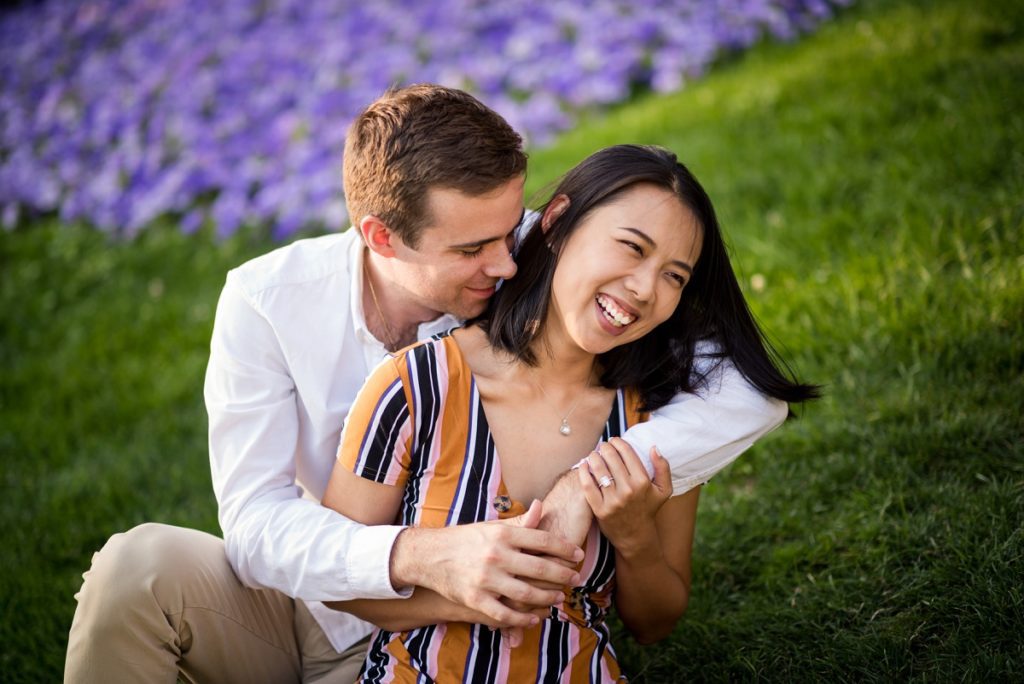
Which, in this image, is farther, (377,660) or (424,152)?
(424,152)

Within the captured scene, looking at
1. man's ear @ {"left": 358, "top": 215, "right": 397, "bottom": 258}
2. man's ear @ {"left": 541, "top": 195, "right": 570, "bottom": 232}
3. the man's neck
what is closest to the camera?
man's ear @ {"left": 541, "top": 195, "right": 570, "bottom": 232}

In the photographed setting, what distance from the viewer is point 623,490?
7.00 feet

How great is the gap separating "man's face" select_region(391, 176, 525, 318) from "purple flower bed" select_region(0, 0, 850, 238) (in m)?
3.20

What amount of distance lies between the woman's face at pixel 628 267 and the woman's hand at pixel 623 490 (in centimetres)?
26

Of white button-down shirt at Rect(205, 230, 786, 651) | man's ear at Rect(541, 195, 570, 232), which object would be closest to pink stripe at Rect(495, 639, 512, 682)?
white button-down shirt at Rect(205, 230, 786, 651)

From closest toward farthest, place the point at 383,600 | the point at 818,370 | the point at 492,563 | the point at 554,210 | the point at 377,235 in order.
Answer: the point at 492,563 < the point at 383,600 < the point at 554,210 < the point at 377,235 < the point at 818,370

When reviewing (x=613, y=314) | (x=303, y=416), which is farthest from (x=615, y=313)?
(x=303, y=416)

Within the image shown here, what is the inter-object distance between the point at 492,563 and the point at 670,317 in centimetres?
86

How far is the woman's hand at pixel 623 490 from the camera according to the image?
84.4 inches

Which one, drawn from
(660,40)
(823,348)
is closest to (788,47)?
(660,40)

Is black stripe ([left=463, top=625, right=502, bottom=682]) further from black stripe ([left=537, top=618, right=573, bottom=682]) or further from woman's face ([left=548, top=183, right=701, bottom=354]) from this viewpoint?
woman's face ([left=548, top=183, right=701, bottom=354])

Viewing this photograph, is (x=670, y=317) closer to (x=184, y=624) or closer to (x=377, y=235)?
(x=377, y=235)

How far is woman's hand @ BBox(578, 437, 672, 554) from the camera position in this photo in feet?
7.03

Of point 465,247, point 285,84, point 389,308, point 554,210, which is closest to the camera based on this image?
point 554,210
